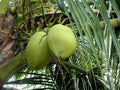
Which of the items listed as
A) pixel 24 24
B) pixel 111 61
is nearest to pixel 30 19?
pixel 24 24

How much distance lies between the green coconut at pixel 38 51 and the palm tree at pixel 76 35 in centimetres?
5

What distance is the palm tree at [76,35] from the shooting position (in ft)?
2.61

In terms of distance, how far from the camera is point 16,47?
1197 millimetres

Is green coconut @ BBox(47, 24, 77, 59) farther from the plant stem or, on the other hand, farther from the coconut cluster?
the plant stem

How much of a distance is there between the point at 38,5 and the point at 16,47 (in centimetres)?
17

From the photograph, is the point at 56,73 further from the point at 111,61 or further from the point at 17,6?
the point at 17,6

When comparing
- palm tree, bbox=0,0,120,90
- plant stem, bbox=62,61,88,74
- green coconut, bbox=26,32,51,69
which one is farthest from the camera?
plant stem, bbox=62,61,88,74

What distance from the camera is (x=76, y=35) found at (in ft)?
3.21

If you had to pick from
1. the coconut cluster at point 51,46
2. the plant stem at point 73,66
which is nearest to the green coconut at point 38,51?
the coconut cluster at point 51,46

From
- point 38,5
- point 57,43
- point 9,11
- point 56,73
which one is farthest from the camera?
point 56,73

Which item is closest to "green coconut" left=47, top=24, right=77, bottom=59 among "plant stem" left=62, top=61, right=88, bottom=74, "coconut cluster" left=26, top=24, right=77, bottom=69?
"coconut cluster" left=26, top=24, right=77, bottom=69

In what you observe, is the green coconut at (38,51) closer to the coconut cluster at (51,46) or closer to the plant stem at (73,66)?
the coconut cluster at (51,46)

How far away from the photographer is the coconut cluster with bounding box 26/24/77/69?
876 mm

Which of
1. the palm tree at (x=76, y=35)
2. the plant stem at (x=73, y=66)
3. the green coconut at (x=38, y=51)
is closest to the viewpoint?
the palm tree at (x=76, y=35)
